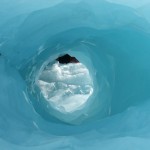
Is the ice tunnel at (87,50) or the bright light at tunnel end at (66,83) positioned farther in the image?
the bright light at tunnel end at (66,83)

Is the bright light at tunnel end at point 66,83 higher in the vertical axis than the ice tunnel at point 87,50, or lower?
higher

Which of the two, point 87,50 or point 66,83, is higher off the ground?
point 66,83

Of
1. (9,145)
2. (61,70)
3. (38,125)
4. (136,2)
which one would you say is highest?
(61,70)

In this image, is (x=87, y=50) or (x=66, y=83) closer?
(x=87, y=50)

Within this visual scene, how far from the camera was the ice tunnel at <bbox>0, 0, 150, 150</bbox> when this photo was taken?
1.61 metres

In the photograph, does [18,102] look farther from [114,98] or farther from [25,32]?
[114,98]

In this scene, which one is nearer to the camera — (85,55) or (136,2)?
(136,2)

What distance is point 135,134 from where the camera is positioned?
1.55 meters

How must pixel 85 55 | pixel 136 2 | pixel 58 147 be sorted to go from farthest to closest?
pixel 85 55 < pixel 136 2 < pixel 58 147

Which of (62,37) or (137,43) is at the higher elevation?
(62,37)

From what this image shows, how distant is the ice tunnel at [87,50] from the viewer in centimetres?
161

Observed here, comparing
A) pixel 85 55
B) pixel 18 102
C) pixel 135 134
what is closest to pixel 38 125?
pixel 18 102

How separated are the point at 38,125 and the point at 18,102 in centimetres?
19

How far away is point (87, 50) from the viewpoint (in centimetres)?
304
